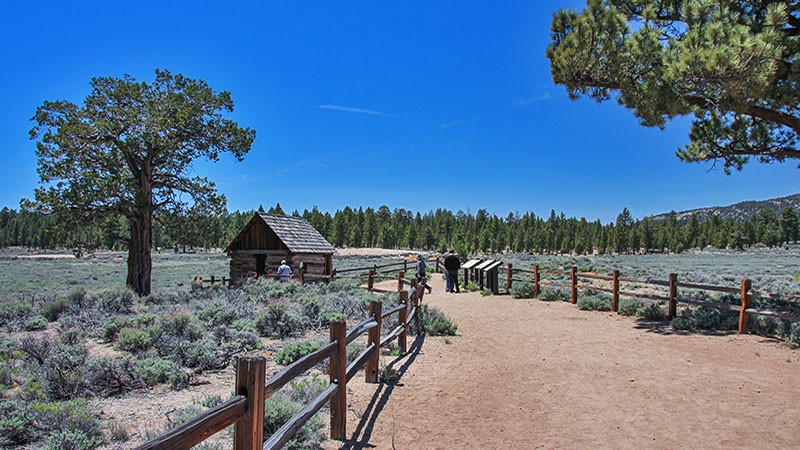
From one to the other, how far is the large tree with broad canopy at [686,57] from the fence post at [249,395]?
32.2ft

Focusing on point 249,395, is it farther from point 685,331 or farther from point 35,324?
point 685,331

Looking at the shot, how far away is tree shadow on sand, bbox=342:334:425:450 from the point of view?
5.05m

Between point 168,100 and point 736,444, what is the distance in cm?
1843

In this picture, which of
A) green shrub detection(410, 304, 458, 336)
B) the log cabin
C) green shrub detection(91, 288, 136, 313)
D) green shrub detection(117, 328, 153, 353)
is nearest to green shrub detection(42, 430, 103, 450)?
green shrub detection(117, 328, 153, 353)

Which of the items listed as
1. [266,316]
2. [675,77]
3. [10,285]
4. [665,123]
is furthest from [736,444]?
[10,285]

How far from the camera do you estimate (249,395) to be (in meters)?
3.06

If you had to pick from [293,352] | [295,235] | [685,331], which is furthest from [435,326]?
[295,235]

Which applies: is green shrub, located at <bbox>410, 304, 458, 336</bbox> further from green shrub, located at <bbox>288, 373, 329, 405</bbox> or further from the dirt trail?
green shrub, located at <bbox>288, 373, 329, 405</bbox>

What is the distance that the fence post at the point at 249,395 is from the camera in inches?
121

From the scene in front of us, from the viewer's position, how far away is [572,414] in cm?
596

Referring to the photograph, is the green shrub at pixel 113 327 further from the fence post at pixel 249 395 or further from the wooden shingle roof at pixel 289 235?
the wooden shingle roof at pixel 289 235

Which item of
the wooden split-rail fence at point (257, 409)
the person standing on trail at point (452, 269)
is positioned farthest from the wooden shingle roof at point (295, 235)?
the wooden split-rail fence at point (257, 409)

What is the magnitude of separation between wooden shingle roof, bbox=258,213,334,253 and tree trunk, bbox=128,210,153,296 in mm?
5771

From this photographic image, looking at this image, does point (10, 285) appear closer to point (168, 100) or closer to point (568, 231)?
point (168, 100)
